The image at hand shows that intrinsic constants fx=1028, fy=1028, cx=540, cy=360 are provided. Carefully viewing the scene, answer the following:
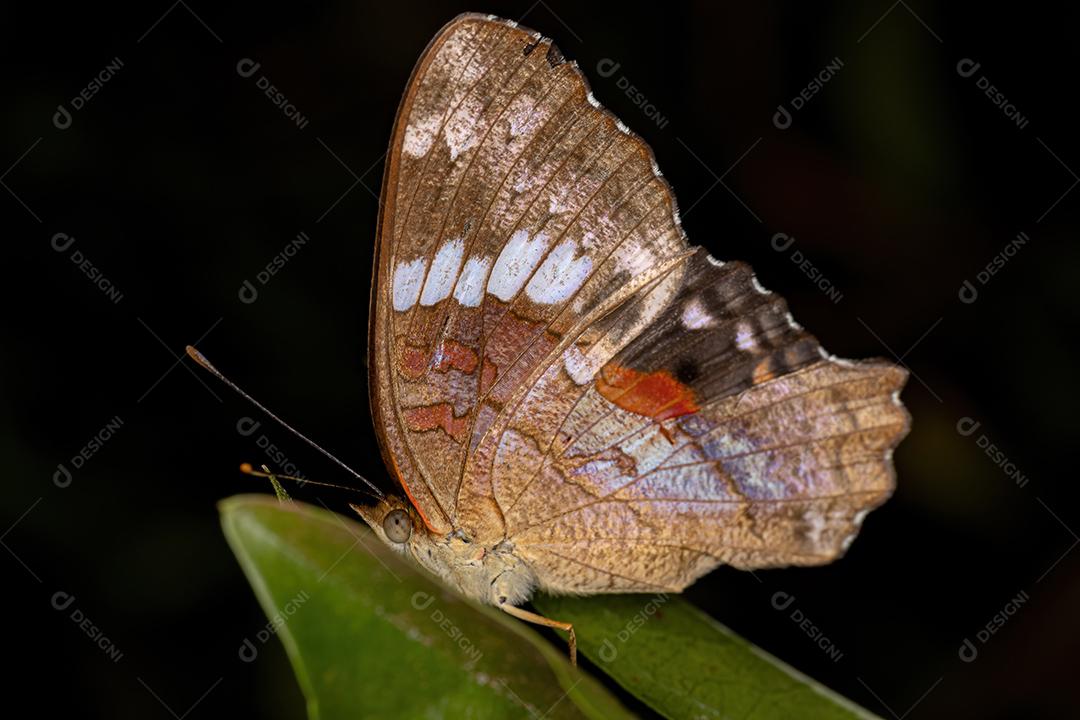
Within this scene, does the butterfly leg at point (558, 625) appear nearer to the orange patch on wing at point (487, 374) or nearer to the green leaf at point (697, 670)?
the green leaf at point (697, 670)

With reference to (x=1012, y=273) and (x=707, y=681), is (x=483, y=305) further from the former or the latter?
(x=1012, y=273)

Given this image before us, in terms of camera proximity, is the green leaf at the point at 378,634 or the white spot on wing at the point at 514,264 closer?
the green leaf at the point at 378,634

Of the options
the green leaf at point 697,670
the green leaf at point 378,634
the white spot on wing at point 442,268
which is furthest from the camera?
the white spot on wing at point 442,268

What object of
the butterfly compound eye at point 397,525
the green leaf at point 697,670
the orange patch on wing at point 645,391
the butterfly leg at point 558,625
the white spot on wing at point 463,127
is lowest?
the green leaf at point 697,670

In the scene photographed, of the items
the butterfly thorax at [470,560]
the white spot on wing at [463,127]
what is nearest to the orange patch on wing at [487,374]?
the butterfly thorax at [470,560]

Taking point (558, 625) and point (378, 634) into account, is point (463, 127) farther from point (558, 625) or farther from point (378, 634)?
point (378, 634)

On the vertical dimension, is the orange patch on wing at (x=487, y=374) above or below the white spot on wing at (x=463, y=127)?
below

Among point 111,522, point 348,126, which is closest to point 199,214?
point 348,126
